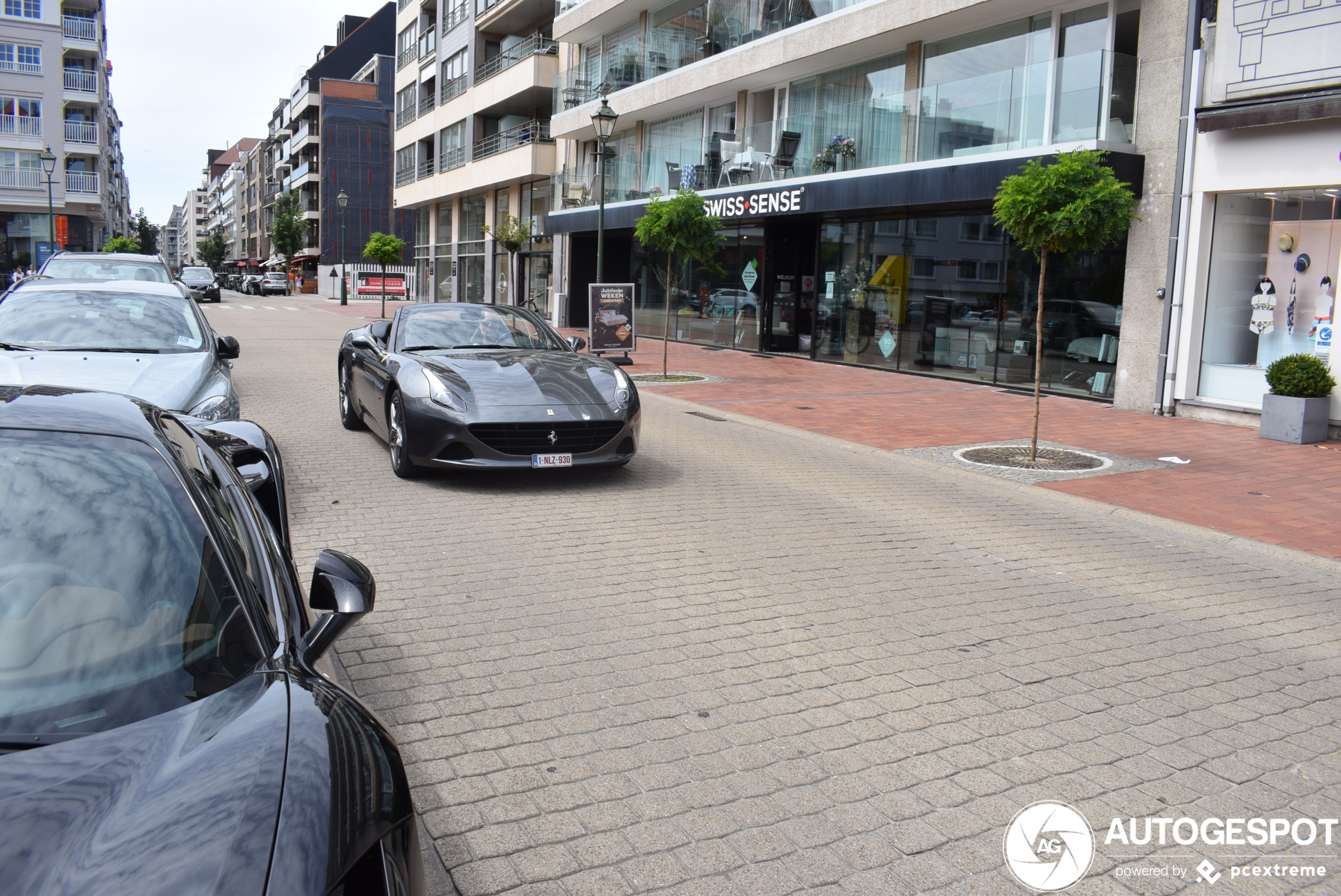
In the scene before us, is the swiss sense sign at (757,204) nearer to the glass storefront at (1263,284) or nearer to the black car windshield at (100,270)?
the glass storefront at (1263,284)

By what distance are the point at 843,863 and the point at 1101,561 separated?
465 centimetres

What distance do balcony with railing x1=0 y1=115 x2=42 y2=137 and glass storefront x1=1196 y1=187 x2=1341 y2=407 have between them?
59724mm

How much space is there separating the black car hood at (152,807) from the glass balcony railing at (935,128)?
15596 millimetres

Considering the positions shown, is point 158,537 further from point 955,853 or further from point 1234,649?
point 1234,649

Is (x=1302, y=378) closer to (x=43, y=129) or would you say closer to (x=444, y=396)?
(x=444, y=396)

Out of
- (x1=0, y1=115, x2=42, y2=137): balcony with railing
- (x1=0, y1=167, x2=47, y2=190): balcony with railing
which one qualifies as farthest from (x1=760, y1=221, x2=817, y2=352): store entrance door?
(x1=0, y1=115, x2=42, y2=137): balcony with railing

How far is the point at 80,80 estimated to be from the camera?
196ft

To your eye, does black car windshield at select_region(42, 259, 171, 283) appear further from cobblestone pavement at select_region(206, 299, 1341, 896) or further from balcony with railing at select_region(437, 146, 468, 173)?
balcony with railing at select_region(437, 146, 468, 173)

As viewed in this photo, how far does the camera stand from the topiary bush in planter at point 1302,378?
12.3 meters

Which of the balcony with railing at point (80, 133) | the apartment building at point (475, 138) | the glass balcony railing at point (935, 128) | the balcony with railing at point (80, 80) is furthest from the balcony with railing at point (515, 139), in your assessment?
the balcony with railing at point (80, 80)

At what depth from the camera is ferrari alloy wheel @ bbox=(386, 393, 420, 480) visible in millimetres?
8297

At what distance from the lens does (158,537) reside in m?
2.34

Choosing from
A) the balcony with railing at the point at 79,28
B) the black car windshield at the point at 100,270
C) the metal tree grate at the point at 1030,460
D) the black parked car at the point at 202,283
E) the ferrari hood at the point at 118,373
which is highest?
the balcony with railing at the point at 79,28

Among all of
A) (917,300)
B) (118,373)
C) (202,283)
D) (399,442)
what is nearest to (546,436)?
(399,442)
